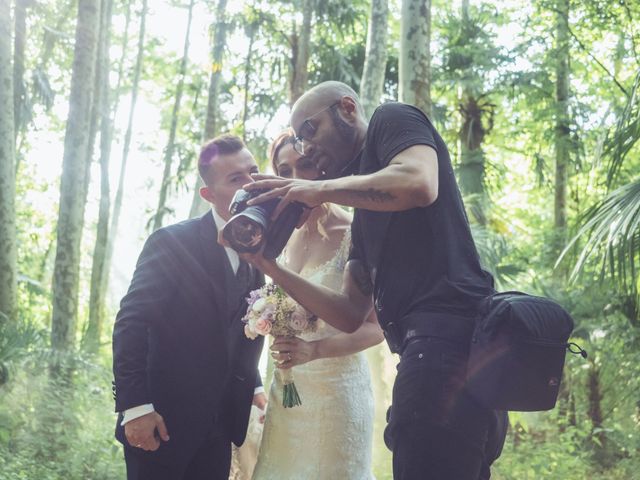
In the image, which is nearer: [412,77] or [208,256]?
[208,256]

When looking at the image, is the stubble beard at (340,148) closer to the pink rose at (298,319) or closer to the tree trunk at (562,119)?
the pink rose at (298,319)

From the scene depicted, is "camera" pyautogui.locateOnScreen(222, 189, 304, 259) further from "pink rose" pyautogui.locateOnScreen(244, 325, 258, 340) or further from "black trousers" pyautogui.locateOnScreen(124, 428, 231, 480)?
"black trousers" pyautogui.locateOnScreen(124, 428, 231, 480)

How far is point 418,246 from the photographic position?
2338mm

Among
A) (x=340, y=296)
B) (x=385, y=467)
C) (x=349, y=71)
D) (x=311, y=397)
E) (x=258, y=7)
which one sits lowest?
(x=385, y=467)

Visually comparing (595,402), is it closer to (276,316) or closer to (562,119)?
(562,119)

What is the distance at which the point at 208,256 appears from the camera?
362cm

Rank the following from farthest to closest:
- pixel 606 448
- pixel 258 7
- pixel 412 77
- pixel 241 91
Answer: pixel 241 91 < pixel 258 7 < pixel 606 448 < pixel 412 77

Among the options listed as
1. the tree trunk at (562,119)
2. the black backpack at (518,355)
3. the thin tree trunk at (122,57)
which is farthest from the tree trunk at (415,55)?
the thin tree trunk at (122,57)

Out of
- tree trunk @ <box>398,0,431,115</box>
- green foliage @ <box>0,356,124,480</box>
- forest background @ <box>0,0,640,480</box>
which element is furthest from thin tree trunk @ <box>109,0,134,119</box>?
tree trunk @ <box>398,0,431,115</box>

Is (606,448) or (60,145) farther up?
(60,145)

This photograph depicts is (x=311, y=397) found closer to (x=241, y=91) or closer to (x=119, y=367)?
(x=119, y=367)

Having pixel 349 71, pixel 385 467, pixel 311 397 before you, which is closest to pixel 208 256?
pixel 311 397

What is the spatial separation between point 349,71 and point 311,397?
10204 millimetres

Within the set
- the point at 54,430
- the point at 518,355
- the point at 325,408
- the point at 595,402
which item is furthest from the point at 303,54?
the point at 518,355
